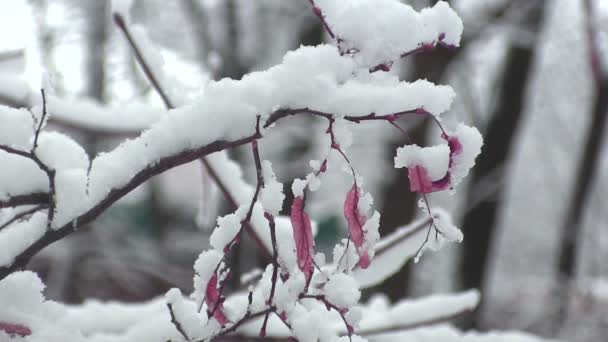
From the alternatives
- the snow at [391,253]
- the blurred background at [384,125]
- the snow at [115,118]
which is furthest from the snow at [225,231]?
the blurred background at [384,125]

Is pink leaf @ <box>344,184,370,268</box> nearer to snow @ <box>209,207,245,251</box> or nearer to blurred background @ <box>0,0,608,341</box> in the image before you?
snow @ <box>209,207,245,251</box>

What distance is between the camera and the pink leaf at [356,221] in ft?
2.42

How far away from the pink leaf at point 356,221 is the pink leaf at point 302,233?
0.05 m

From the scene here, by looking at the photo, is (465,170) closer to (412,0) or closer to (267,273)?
(267,273)

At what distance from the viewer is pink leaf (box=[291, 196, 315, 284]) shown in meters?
0.71

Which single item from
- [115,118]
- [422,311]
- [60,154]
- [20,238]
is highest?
[115,118]

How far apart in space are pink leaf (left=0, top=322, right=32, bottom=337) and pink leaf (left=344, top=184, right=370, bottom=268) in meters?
0.41

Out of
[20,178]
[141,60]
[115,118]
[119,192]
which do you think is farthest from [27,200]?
[115,118]

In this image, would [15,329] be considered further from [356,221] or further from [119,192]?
[356,221]

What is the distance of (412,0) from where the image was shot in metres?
5.04

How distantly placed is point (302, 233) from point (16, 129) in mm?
354

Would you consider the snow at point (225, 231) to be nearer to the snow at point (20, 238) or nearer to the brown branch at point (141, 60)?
the snow at point (20, 238)

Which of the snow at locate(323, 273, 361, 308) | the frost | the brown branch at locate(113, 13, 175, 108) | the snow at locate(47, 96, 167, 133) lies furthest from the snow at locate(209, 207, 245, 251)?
the snow at locate(47, 96, 167, 133)

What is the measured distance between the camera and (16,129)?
0.75m
